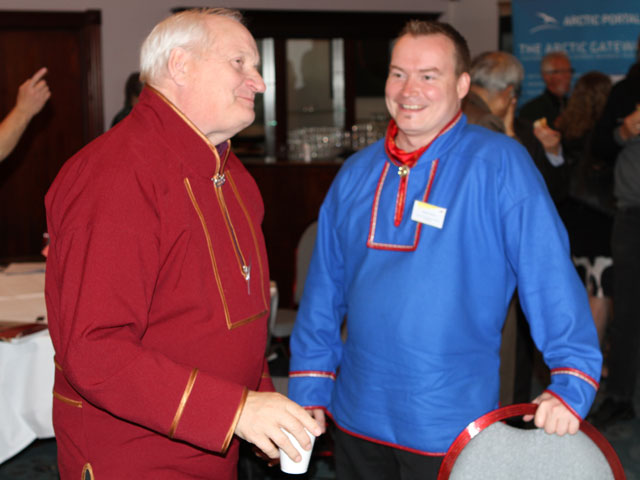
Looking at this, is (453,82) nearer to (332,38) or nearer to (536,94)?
(536,94)

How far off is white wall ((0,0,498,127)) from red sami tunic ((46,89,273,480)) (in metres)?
5.89

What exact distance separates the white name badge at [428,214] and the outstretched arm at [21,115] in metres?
2.84

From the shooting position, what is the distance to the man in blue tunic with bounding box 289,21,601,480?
1.47m

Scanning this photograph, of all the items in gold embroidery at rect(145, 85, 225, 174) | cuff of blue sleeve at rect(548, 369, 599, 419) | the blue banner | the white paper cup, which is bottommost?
the white paper cup

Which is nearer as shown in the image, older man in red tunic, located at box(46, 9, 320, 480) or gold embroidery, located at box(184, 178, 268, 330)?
older man in red tunic, located at box(46, 9, 320, 480)

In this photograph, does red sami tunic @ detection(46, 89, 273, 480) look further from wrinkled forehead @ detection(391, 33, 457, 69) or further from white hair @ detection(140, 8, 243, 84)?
wrinkled forehead @ detection(391, 33, 457, 69)

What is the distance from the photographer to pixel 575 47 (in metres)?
5.36

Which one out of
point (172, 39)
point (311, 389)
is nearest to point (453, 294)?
point (311, 389)

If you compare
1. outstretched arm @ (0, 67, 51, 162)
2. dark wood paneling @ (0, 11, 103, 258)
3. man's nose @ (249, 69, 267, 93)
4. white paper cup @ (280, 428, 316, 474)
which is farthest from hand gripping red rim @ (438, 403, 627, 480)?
dark wood paneling @ (0, 11, 103, 258)

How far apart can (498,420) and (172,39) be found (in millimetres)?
886

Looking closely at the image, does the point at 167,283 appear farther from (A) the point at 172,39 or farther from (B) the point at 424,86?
(B) the point at 424,86

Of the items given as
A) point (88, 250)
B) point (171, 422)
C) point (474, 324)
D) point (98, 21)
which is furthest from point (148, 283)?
point (98, 21)

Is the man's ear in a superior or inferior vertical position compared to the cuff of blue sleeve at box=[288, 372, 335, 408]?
superior

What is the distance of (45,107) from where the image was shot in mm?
6871
